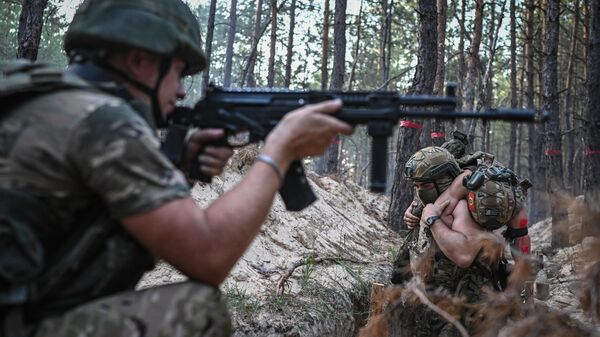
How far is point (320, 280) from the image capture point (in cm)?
583

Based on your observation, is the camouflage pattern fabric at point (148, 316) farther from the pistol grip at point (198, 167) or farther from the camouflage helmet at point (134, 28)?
the camouflage helmet at point (134, 28)

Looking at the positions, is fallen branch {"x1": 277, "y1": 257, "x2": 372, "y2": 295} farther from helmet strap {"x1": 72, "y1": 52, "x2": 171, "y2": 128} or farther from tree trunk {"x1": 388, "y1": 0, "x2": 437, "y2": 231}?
helmet strap {"x1": 72, "y1": 52, "x2": 171, "y2": 128}

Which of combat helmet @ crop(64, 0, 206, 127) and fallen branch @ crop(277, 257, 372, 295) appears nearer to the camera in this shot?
combat helmet @ crop(64, 0, 206, 127)

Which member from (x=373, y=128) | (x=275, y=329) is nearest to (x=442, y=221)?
(x=275, y=329)

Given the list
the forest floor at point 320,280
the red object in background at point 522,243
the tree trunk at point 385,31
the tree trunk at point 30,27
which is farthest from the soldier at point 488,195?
the tree trunk at point 385,31

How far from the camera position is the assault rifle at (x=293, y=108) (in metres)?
2.23

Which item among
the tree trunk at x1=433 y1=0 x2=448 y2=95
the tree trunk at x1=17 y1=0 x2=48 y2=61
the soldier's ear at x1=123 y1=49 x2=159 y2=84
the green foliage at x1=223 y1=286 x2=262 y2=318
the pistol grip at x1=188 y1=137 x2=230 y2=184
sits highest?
the tree trunk at x1=433 y1=0 x2=448 y2=95

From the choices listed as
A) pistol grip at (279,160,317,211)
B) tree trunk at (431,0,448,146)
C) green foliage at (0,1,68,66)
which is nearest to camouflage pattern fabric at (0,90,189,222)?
pistol grip at (279,160,317,211)

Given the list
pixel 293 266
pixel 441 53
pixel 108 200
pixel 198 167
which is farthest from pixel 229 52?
pixel 108 200

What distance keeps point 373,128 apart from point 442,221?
2.30 m

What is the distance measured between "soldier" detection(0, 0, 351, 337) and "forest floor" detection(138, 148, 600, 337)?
1.29 m

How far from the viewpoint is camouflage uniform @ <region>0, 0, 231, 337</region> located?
1.66m

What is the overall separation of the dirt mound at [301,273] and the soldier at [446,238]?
3.82ft

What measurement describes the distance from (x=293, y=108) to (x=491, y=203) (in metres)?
2.31
